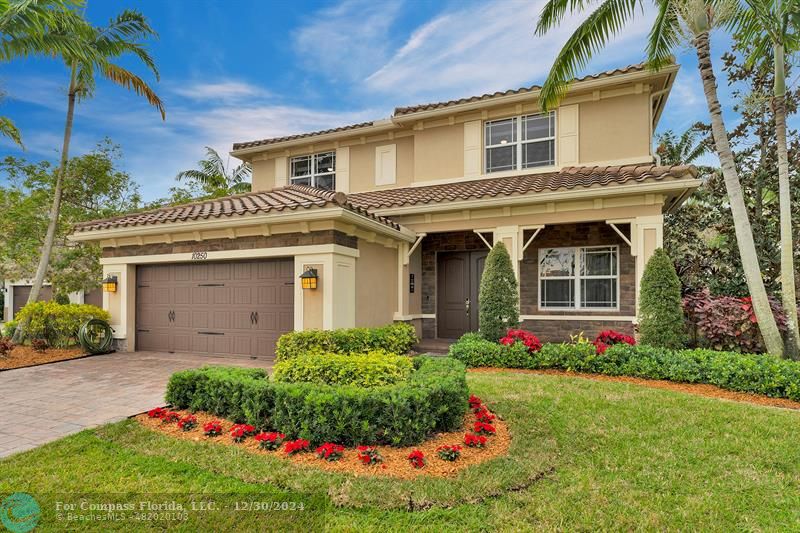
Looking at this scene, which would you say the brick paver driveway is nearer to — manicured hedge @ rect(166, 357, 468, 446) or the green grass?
the green grass

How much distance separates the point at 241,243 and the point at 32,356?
5.20 metres

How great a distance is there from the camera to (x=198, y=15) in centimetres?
1220

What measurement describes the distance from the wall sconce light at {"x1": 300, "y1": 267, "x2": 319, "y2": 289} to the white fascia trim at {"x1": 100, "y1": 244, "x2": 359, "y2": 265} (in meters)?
0.40

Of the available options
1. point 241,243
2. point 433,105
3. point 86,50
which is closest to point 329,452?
point 241,243

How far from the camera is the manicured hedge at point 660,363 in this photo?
6.03 metres

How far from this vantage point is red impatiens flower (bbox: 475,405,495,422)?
183 inches

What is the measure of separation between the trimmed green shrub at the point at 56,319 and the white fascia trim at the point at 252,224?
172cm

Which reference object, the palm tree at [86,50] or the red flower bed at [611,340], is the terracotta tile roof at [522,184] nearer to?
the red flower bed at [611,340]

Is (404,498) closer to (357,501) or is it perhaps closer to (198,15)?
(357,501)

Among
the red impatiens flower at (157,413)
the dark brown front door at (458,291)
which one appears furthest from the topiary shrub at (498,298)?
the red impatiens flower at (157,413)

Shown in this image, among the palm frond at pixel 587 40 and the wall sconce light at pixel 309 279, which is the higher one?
the palm frond at pixel 587 40

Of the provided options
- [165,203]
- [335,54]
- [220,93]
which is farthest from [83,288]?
[335,54]

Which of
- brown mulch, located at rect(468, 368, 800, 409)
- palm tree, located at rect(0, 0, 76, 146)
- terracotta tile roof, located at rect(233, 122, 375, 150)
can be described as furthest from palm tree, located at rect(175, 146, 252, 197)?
brown mulch, located at rect(468, 368, 800, 409)

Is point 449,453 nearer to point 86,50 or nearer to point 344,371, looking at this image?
point 344,371
